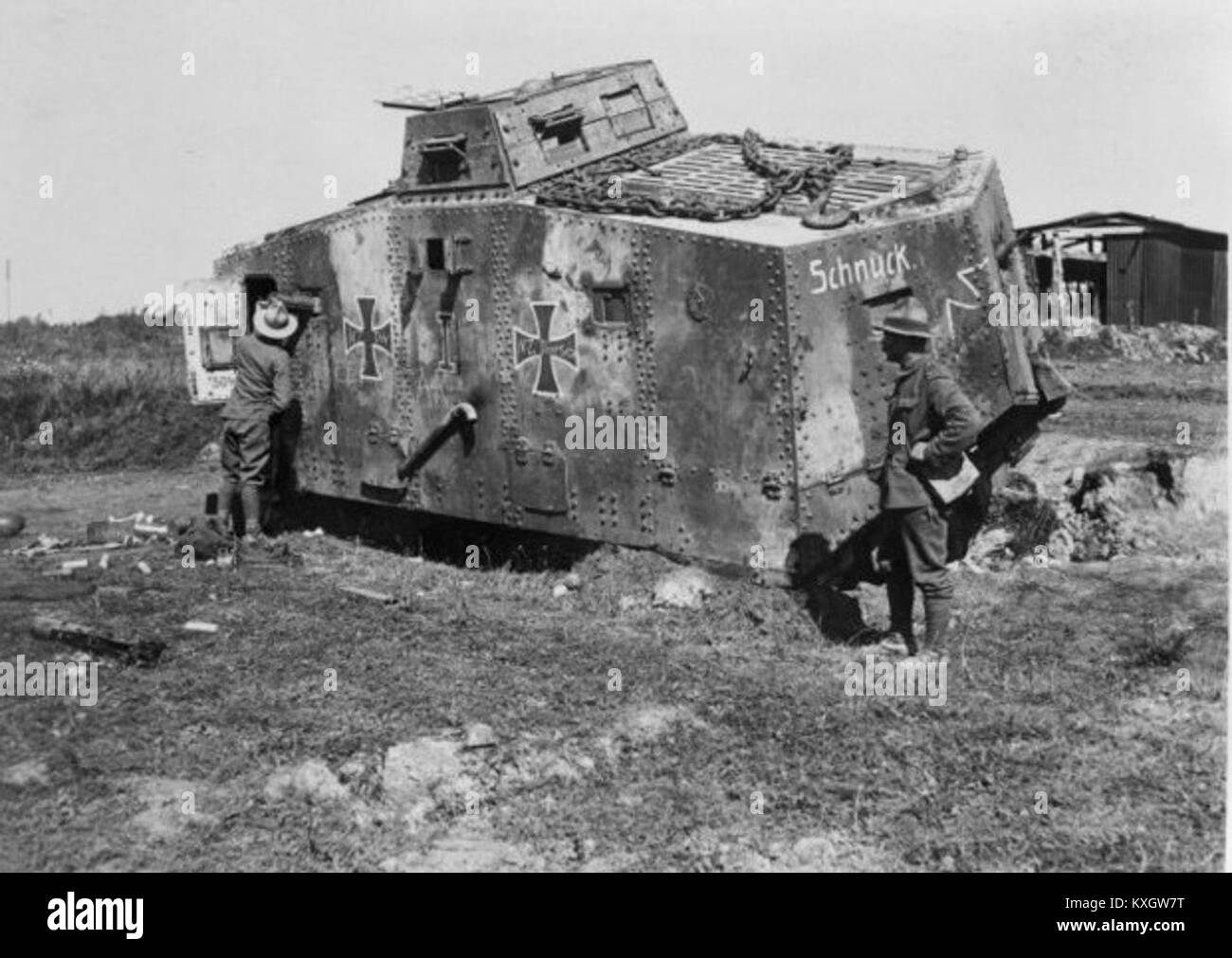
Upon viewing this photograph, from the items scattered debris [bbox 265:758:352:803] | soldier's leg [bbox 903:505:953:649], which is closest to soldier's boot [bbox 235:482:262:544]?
scattered debris [bbox 265:758:352:803]

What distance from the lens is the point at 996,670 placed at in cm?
754

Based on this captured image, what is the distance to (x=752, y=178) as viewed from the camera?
388 inches

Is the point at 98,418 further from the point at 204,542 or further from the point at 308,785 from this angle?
the point at 308,785

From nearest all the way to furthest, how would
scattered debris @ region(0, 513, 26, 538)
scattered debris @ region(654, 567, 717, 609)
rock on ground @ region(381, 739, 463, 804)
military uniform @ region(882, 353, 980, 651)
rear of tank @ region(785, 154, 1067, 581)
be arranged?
rock on ground @ region(381, 739, 463, 804) → military uniform @ region(882, 353, 980, 651) → rear of tank @ region(785, 154, 1067, 581) → scattered debris @ region(654, 567, 717, 609) → scattered debris @ region(0, 513, 26, 538)

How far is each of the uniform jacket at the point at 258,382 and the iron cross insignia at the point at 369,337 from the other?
58 cm

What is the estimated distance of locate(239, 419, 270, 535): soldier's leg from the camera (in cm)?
1127

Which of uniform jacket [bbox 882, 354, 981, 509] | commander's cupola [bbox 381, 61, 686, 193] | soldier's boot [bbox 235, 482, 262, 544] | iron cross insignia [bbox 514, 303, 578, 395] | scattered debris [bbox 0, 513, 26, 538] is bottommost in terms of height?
scattered debris [bbox 0, 513, 26, 538]

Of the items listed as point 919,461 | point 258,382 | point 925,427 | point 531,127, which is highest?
point 531,127

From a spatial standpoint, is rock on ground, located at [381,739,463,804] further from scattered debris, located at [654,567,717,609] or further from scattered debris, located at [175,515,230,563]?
scattered debris, located at [175,515,230,563]

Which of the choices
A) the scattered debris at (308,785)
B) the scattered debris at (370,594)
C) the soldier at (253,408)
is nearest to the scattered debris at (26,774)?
the scattered debris at (308,785)

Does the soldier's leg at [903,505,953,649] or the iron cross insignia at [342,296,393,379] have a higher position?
the iron cross insignia at [342,296,393,379]

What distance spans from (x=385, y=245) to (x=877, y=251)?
4113mm

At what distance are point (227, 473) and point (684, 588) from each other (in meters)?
4.45

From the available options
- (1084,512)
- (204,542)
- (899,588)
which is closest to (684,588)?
(899,588)
